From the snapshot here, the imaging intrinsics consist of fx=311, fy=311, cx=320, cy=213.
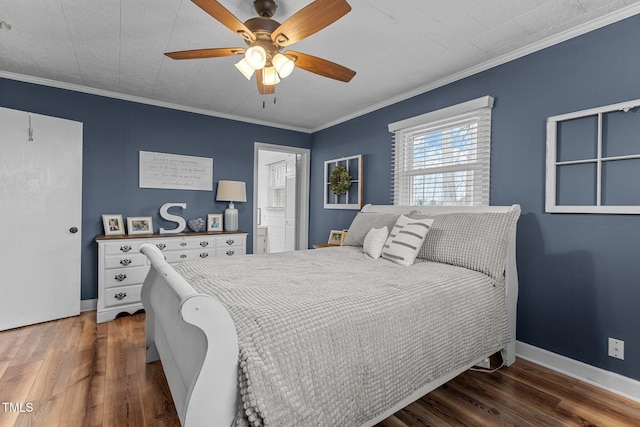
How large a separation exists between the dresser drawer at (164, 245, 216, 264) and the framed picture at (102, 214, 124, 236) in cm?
60

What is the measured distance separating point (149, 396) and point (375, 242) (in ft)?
6.08

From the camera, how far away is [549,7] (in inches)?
76.4

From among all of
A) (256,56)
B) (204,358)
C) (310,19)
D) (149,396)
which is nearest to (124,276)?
(149,396)

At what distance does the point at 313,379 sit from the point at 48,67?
142 inches

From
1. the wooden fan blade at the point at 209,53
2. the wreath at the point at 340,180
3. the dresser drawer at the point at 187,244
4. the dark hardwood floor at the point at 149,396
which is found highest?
the wooden fan blade at the point at 209,53

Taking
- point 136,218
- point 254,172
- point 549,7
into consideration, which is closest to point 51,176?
point 136,218

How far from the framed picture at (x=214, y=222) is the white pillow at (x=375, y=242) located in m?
2.32

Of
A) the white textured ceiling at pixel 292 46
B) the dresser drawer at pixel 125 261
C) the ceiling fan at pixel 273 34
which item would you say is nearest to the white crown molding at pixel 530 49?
the white textured ceiling at pixel 292 46

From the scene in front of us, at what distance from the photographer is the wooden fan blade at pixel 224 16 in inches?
59.0

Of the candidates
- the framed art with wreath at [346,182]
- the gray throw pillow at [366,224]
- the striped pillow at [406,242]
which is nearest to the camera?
the striped pillow at [406,242]

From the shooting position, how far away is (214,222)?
164 inches

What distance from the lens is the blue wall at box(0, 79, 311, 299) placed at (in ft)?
10.7

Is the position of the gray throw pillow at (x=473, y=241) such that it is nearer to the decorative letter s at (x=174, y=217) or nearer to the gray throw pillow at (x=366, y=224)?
the gray throw pillow at (x=366, y=224)

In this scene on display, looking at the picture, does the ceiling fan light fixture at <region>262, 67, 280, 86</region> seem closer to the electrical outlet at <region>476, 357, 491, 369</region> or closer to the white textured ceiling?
the white textured ceiling
